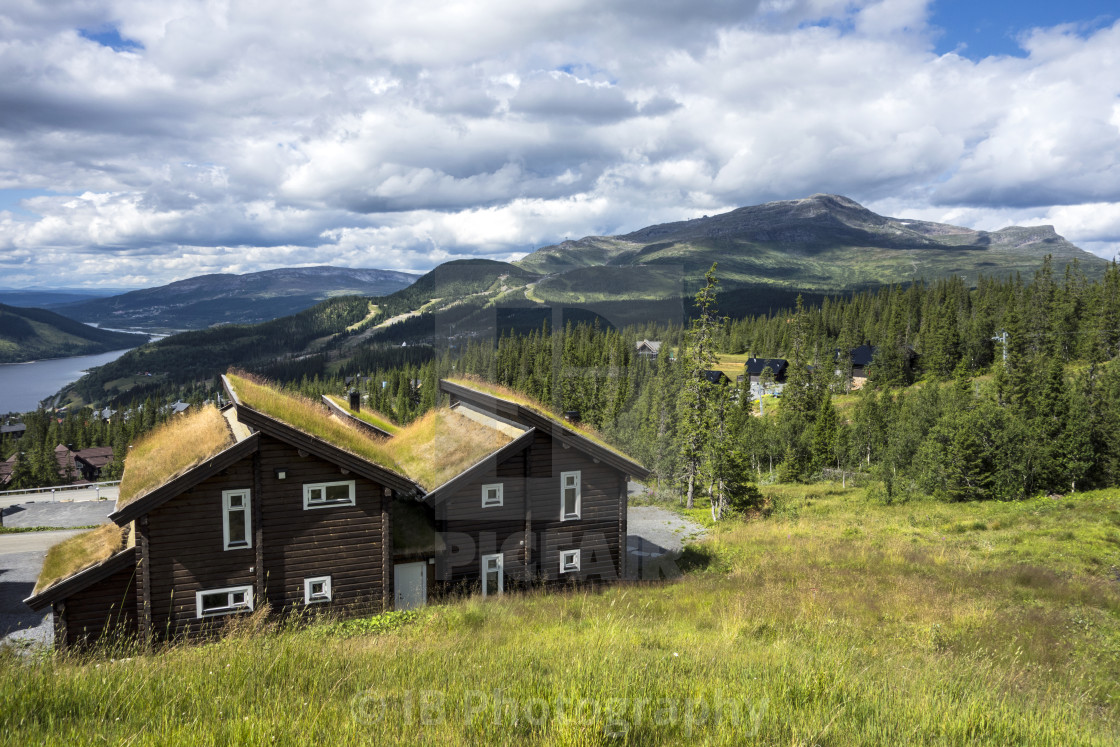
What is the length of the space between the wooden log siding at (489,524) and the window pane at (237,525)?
5409 millimetres

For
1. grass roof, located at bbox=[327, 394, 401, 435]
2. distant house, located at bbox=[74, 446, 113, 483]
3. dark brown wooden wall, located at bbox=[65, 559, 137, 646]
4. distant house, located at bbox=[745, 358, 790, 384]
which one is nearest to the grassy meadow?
dark brown wooden wall, located at bbox=[65, 559, 137, 646]

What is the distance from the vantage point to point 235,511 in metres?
15.6

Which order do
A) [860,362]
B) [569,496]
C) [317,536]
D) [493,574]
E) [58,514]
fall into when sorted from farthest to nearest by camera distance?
[860,362] → [58,514] → [569,496] → [493,574] → [317,536]

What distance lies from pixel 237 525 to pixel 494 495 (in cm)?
708

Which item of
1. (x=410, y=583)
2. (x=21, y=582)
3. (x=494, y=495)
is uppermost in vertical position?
(x=494, y=495)

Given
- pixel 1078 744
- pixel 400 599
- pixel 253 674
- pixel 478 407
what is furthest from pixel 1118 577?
pixel 253 674

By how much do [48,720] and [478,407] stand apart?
611 inches

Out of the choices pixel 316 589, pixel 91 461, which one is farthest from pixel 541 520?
pixel 91 461

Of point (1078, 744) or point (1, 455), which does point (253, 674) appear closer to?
point (1078, 744)

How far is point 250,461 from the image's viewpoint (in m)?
15.4

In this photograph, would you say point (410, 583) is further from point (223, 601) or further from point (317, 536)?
point (223, 601)

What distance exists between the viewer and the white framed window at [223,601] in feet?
49.2

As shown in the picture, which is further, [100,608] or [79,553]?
[79,553]

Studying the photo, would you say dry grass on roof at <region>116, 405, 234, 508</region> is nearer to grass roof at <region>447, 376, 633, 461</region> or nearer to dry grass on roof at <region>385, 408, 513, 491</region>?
dry grass on roof at <region>385, 408, 513, 491</region>
